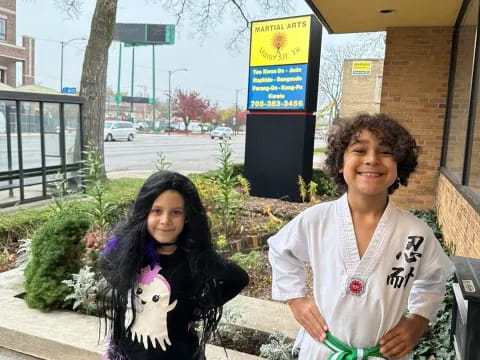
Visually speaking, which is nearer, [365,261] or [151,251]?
[365,261]

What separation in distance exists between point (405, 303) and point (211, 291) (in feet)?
2.52

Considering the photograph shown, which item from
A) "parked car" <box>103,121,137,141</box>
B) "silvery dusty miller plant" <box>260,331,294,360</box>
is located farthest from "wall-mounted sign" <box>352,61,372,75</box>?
"silvery dusty miller plant" <box>260,331,294,360</box>

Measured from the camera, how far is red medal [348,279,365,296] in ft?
4.71

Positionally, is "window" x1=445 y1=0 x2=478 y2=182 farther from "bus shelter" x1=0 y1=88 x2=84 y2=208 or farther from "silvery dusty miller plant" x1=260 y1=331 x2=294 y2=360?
"bus shelter" x1=0 y1=88 x2=84 y2=208

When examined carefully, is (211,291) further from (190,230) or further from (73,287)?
(73,287)

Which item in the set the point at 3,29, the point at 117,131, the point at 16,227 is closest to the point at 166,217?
the point at 16,227

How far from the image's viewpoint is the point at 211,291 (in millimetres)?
1896

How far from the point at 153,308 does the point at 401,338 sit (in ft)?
3.05

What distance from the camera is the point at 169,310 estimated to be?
6.06ft

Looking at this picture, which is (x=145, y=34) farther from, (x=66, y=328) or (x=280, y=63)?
(x=66, y=328)

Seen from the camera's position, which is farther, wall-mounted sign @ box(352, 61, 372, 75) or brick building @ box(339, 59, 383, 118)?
brick building @ box(339, 59, 383, 118)

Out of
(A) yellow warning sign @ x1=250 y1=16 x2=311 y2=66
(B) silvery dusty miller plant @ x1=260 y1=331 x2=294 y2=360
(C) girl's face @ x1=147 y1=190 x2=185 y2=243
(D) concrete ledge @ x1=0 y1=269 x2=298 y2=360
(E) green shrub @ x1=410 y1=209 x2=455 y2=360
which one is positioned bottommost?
(D) concrete ledge @ x1=0 y1=269 x2=298 y2=360

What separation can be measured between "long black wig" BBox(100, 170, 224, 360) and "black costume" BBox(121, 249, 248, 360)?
3 centimetres

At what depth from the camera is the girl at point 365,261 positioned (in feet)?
4.71
